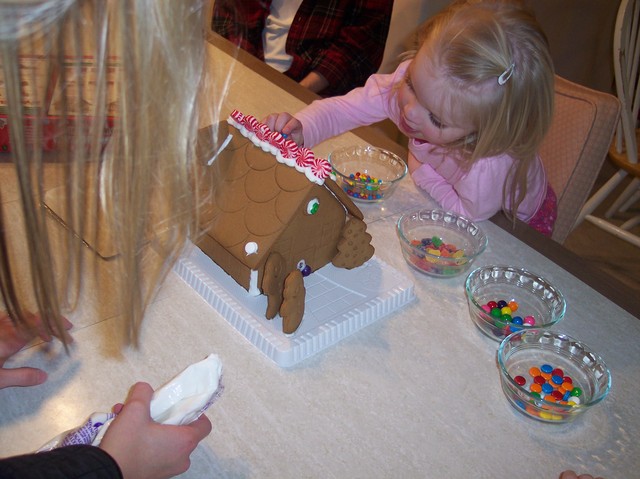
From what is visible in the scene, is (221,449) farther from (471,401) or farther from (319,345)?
(471,401)

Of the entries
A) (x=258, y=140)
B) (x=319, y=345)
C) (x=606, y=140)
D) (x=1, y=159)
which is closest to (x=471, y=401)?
(x=319, y=345)

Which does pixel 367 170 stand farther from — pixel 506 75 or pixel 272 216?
pixel 272 216

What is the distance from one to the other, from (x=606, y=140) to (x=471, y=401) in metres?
0.63

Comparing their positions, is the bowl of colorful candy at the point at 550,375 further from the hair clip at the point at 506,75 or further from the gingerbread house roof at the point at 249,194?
the hair clip at the point at 506,75

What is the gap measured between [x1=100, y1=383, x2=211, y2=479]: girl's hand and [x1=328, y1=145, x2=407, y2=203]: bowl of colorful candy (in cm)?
51

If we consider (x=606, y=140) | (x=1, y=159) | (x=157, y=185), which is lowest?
(x=1, y=159)

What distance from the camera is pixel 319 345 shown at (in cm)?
70

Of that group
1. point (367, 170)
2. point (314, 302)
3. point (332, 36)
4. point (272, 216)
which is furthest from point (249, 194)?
point (332, 36)

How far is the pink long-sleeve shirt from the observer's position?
976 mm

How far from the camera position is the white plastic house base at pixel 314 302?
69 centimetres

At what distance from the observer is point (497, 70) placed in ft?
2.90

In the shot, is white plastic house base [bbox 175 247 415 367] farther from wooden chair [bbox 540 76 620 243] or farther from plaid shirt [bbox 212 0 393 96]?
plaid shirt [bbox 212 0 393 96]

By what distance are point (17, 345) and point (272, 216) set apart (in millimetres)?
304

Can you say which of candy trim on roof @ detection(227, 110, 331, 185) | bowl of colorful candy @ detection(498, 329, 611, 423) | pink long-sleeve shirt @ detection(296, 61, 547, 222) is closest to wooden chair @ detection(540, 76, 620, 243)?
pink long-sleeve shirt @ detection(296, 61, 547, 222)
